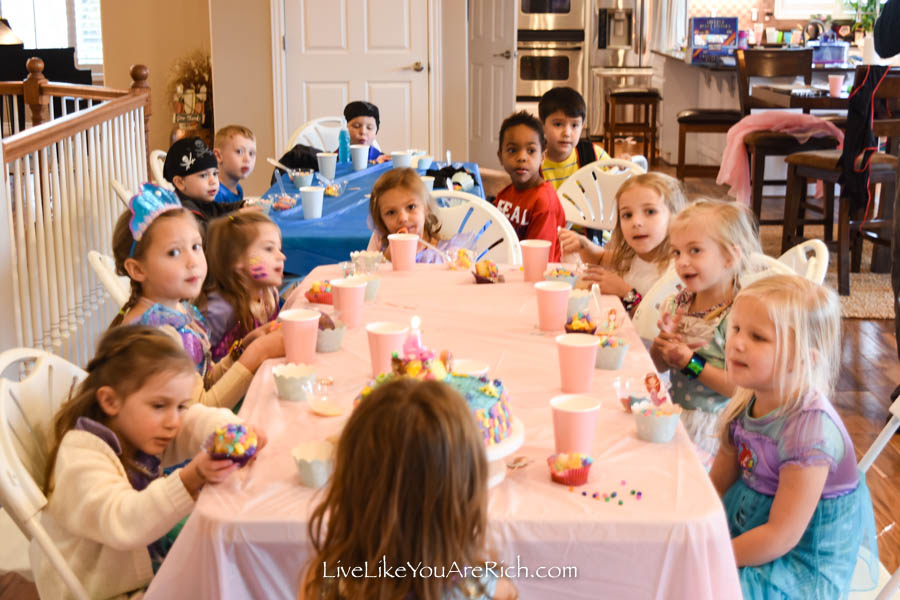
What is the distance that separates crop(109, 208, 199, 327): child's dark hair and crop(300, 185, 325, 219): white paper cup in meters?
1.05

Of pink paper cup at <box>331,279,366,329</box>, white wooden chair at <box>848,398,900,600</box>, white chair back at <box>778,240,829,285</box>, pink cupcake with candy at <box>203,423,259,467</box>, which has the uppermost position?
white chair back at <box>778,240,829,285</box>

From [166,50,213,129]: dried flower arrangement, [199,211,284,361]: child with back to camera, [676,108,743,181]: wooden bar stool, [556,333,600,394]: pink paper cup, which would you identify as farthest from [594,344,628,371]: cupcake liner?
[166,50,213,129]: dried flower arrangement

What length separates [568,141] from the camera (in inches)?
160

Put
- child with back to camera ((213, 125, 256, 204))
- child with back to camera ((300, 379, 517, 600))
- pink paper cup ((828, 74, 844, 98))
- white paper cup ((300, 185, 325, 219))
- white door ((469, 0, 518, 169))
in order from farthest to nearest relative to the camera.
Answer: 1. white door ((469, 0, 518, 169))
2. pink paper cup ((828, 74, 844, 98))
3. child with back to camera ((213, 125, 256, 204))
4. white paper cup ((300, 185, 325, 219))
5. child with back to camera ((300, 379, 517, 600))

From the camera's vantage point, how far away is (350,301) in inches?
86.1

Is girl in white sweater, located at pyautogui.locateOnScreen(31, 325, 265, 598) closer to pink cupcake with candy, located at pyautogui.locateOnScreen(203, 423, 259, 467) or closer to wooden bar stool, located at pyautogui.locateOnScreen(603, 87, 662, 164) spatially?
pink cupcake with candy, located at pyautogui.locateOnScreen(203, 423, 259, 467)

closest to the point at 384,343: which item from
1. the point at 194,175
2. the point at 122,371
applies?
the point at 122,371

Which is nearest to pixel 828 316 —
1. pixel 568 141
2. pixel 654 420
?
pixel 654 420

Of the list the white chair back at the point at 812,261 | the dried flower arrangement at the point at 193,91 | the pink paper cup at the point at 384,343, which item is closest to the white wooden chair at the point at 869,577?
the white chair back at the point at 812,261

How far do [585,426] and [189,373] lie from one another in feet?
2.24

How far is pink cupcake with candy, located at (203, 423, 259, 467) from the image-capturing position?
145 cm

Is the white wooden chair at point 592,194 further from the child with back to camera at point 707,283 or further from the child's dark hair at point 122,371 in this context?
the child's dark hair at point 122,371

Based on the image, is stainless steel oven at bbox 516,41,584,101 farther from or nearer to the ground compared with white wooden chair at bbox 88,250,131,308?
farther from the ground

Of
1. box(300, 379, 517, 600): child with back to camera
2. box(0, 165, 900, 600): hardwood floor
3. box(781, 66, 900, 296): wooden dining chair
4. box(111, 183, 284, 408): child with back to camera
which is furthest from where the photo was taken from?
box(781, 66, 900, 296): wooden dining chair
